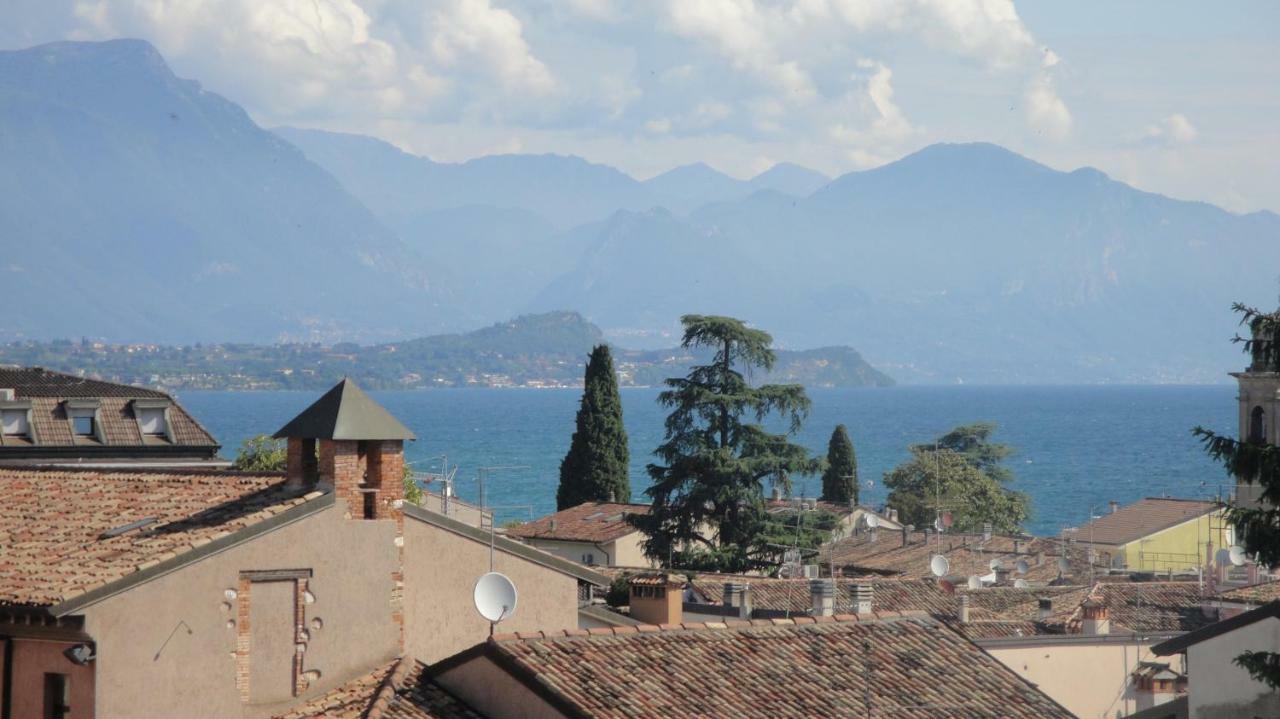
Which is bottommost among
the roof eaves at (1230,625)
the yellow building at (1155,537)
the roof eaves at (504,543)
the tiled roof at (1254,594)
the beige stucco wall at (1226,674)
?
the yellow building at (1155,537)

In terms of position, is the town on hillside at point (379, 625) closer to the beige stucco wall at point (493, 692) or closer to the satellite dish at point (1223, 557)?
the beige stucco wall at point (493, 692)

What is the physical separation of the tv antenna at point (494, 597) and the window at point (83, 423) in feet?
100

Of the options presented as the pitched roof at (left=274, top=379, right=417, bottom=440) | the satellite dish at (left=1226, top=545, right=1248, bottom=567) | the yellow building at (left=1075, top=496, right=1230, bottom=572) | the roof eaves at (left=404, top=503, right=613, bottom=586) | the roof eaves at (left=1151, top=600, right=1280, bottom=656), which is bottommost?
the yellow building at (left=1075, top=496, right=1230, bottom=572)

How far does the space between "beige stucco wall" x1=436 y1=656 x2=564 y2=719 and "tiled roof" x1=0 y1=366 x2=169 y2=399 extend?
1274 inches

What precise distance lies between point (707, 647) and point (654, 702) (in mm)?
1512

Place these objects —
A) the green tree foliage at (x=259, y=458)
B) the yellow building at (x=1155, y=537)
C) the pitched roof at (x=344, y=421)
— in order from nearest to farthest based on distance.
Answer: the pitched roof at (x=344, y=421)
the green tree foliage at (x=259, y=458)
the yellow building at (x=1155, y=537)

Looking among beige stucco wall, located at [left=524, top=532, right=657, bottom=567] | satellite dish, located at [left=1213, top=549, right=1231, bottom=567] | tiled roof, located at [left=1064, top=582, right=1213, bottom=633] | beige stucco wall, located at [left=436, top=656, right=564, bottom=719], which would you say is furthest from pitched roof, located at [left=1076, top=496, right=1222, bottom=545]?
beige stucco wall, located at [left=436, top=656, right=564, bottom=719]

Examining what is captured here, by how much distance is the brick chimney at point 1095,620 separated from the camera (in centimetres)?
3175

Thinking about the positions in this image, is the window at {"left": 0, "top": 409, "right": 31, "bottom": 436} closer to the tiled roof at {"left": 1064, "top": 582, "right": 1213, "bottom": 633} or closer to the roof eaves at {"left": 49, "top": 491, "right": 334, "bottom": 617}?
the tiled roof at {"left": 1064, "top": 582, "right": 1213, "bottom": 633}

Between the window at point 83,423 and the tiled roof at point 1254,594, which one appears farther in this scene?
the window at point 83,423

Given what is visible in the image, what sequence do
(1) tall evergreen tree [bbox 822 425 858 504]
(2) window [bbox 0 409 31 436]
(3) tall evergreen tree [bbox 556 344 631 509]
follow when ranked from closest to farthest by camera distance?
(2) window [bbox 0 409 31 436] → (3) tall evergreen tree [bbox 556 344 631 509] → (1) tall evergreen tree [bbox 822 425 858 504]

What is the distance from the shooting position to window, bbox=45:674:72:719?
51.3 ft

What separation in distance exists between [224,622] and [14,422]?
1172 inches

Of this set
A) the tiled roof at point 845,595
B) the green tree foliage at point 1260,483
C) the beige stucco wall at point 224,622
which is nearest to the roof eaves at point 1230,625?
the green tree foliage at point 1260,483
